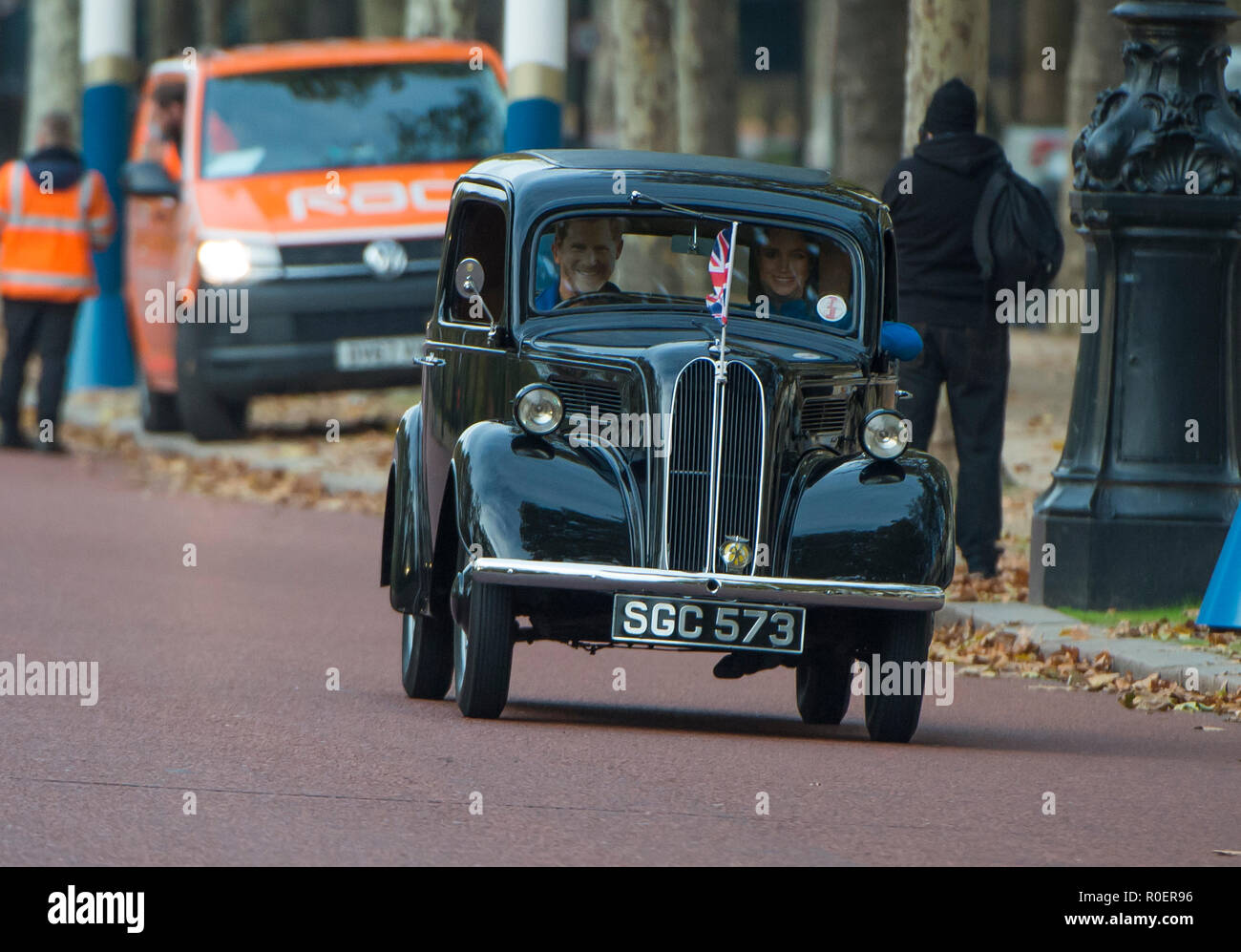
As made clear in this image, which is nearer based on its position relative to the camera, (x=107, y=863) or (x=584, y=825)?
(x=107, y=863)

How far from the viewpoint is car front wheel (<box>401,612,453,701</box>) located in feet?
30.0

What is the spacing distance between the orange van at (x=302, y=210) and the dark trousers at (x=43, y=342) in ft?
2.17

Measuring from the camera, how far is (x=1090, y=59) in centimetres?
2338

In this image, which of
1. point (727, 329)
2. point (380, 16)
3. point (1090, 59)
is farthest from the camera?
point (380, 16)

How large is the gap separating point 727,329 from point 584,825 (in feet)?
8.15

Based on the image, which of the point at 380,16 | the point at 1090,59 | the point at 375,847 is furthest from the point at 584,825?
the point at 380,16

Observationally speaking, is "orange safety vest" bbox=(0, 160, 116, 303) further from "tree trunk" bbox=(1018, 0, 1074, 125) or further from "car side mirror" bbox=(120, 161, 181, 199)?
"tree trunk" bbox=(1018, 0, 1074, 125)

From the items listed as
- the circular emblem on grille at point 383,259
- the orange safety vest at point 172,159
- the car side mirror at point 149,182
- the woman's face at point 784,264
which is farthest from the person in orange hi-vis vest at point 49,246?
the woman's face at point 784,264

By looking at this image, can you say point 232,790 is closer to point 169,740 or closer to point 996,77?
point 169,740

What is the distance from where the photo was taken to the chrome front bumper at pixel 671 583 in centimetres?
793

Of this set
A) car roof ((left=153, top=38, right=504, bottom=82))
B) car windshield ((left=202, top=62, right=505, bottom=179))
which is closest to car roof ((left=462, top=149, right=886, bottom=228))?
car windshield ((left=202, top=62, right=505, bottom=179))

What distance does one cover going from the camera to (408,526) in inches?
359

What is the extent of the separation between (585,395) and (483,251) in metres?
1.20
